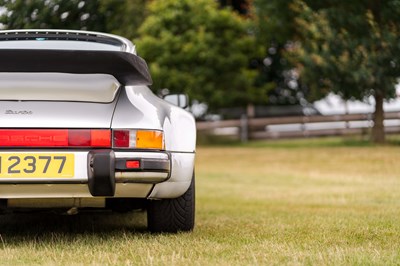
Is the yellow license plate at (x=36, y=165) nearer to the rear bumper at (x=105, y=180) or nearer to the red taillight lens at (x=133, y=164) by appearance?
the rear bumper at (x=105, y=180)

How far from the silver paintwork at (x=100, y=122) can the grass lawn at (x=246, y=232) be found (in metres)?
0.33

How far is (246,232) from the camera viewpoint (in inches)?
199

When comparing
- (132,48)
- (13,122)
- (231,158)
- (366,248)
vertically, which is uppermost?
(132,48)

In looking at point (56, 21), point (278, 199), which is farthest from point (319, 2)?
point (56, 21)

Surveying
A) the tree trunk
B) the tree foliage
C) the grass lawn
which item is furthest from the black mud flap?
the tree foliage

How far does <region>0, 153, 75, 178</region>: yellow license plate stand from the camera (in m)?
4.11

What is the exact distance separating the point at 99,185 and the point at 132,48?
4.12 feet

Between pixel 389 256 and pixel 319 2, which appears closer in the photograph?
pixel 389 256

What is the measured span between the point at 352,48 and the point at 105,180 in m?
14.4

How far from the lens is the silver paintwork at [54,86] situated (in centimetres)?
430

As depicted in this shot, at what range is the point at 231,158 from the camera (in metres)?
18.9

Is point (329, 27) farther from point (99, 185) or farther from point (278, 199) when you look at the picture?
point (99, 185)

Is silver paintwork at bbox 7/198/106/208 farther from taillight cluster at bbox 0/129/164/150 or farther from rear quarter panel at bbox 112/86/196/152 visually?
rear quarter panel at bbox 112/86/196/152

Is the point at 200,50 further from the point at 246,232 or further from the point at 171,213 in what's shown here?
the point at 171,213
